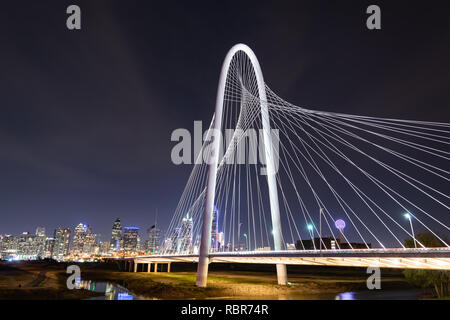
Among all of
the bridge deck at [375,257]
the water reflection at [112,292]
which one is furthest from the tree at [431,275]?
the water reflection at [112,292]

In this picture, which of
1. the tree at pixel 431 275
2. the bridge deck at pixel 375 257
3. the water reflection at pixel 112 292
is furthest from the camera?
the water reflection at pixel 112 292

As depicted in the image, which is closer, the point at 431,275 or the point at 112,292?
the point at 431,275

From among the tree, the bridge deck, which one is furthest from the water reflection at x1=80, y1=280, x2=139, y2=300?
the tree

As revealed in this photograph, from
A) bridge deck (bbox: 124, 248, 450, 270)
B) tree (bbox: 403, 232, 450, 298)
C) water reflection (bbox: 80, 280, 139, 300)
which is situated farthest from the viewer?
water reflection (bbox: 80, 280, 139, 300)

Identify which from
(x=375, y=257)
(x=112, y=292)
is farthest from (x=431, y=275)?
(x=112, y=292)

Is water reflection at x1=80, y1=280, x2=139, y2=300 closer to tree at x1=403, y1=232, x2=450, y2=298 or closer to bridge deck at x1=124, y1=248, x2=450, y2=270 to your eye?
bridge deck at x1=124, y1=248, x2=450, y2=270

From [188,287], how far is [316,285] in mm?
17626

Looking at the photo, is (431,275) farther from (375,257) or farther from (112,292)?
(112,292)

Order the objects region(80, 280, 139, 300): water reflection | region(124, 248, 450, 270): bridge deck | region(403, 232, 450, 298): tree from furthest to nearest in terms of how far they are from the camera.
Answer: region(80, 280, 139, 300): water reflection
region(403, 232, 450, 298): tree
region(124, 248, 450, 270): bridge deck

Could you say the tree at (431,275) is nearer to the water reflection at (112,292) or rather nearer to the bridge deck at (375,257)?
the bridge deck at (375,257)

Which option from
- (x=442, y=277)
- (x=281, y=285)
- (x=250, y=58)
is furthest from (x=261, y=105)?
(x=442, y=277)

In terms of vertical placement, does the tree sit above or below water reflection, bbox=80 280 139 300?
above

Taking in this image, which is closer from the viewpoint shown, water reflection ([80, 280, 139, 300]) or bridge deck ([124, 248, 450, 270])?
bridge deck ([124, 248, 450, 270])
